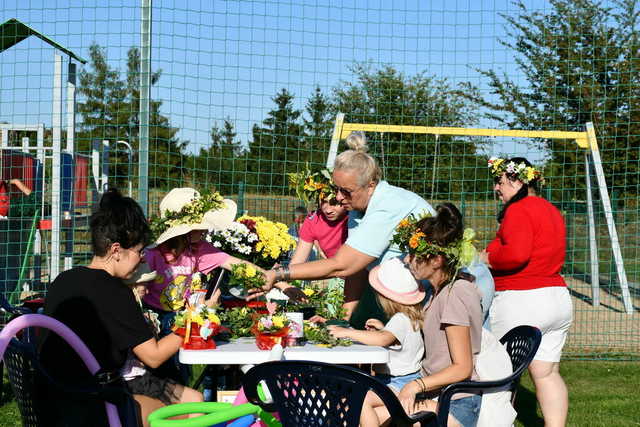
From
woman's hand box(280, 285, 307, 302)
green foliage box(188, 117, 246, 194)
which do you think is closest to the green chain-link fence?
green foliage box(188, 117, 246, 194)

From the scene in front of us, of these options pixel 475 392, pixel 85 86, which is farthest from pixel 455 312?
pixel 85 86

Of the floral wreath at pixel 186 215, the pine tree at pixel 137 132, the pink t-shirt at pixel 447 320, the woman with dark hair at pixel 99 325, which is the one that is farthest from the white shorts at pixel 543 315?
the pine tree at pixel 137 132

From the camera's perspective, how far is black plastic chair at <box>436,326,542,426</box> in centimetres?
268

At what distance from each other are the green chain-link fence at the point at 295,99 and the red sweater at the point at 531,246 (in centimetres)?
244

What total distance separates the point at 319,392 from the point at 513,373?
3.22 ft

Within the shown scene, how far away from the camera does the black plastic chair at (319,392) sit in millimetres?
2250

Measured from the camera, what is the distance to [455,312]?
2877 mm

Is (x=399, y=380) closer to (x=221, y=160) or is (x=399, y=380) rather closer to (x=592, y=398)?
(x=592, y=398)

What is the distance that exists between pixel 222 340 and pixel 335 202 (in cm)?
140

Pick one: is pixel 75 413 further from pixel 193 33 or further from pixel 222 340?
pixel 193 33

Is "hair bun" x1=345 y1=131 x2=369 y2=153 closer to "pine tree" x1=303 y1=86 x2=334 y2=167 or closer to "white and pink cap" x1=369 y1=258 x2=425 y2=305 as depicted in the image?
"white and pink cap" x1=369 y1=258 x2=425 y2=305

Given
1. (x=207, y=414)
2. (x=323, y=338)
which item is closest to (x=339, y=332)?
(x=323, y=338)

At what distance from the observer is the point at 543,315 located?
4.30m

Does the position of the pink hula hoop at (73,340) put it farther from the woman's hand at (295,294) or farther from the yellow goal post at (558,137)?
the yellow goal post at (558,137)
